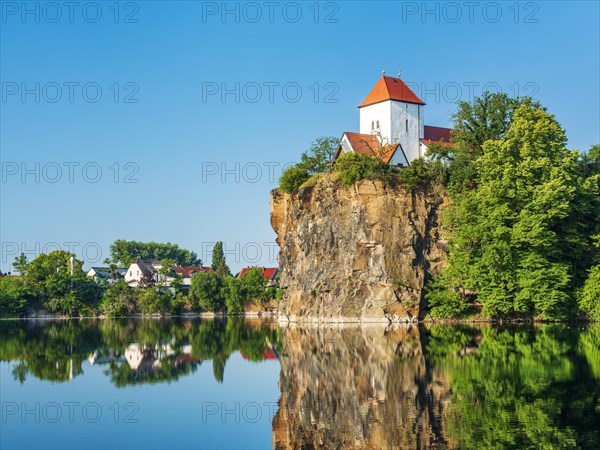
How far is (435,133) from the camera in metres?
73.8

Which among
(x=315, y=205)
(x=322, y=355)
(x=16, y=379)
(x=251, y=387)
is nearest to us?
(x=251, y=387)

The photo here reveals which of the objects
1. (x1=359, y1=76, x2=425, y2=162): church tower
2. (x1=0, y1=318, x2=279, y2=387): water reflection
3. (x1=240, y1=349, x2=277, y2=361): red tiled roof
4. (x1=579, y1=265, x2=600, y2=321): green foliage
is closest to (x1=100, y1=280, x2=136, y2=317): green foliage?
(x1=0, y1=318, x2=279, y2=387): water reflection

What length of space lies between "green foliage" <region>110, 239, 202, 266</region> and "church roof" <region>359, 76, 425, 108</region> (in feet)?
266

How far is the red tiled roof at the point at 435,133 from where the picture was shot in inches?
2865

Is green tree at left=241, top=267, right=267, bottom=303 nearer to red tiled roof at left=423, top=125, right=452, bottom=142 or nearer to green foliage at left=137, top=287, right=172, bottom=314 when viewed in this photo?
green foliage at left=137, top=287, right=172, bottom=314

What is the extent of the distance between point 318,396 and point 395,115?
1980 inches

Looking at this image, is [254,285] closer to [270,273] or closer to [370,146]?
[270,273]

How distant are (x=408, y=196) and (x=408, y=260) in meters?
5.63

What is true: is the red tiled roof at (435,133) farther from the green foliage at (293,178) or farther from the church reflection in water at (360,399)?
the church reflection in water at (360,399)

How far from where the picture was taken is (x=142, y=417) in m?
20.0

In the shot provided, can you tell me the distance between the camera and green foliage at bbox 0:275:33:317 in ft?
308

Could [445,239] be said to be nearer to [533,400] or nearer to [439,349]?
[439,349]

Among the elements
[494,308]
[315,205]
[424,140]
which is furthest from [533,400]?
[424,140]

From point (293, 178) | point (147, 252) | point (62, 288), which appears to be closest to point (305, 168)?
point (293, 178)
